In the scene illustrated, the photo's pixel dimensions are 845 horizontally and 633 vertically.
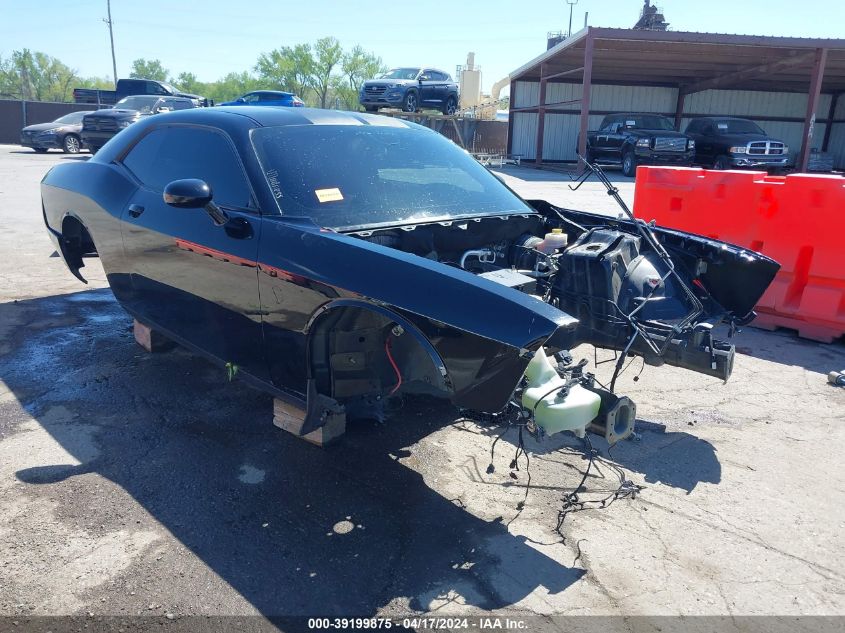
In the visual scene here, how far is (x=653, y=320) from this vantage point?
140 inches

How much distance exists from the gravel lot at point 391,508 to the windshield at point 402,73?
17.7 metres

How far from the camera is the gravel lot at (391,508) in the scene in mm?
2340

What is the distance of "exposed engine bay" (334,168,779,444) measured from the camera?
3336 mm

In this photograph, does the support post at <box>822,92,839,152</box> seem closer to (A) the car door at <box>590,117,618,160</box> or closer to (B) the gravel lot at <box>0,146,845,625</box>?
(A) the car door at <box>590,117,618,160</box>

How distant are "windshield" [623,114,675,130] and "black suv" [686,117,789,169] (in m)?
0.82

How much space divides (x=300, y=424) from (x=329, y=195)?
1151mm

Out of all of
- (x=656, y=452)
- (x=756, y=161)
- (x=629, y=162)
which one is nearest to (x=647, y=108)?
(x=629, y=162)

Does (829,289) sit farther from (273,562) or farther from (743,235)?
(273,562)

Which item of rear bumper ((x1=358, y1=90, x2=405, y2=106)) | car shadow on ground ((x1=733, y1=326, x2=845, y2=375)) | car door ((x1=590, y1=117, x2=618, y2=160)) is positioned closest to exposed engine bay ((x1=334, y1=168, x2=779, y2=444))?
car shadow on ground ((x1=733, y1=326, x2=845, y2=375))

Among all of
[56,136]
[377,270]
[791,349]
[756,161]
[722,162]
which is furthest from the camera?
[56,136]

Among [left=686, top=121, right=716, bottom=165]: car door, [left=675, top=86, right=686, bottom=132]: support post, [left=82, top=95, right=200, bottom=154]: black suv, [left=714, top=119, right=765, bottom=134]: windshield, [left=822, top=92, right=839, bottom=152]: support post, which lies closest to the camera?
[left=82, top=95, right=200, bottom=154]: black suv

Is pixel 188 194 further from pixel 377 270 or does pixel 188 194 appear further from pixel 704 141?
pixel 704 141

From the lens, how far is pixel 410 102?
19.8 meters

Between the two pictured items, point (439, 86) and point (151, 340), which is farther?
point (439, 86)
